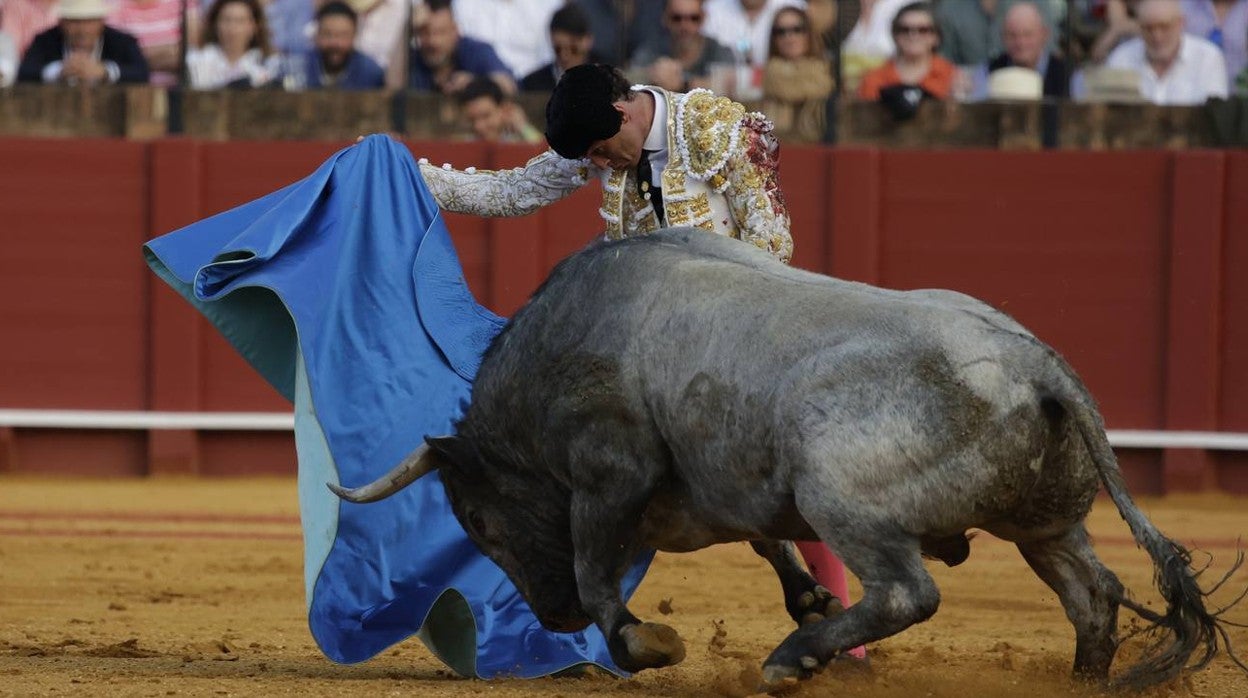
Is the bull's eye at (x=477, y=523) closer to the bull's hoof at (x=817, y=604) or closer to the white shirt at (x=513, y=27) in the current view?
the bull's hoof at (x=817, y=604)

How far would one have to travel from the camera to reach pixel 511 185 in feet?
13.7

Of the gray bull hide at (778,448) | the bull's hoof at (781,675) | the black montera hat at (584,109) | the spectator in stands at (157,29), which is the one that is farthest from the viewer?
the spectator in stands at (157,29)

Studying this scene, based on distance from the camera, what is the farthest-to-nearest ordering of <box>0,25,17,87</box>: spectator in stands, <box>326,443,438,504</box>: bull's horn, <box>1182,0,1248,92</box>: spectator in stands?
<box>0,25,17,87</box>: spectator in stands
<box>1182,0,1248,92</box>: spectator in stands
<box>326,443,438,504</box>: bull's horn

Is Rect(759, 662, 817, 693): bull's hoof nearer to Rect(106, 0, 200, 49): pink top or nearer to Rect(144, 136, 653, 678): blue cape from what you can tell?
Rect(144, 136, 653, 678): blue cape

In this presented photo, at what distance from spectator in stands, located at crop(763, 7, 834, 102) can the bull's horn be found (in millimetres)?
4184

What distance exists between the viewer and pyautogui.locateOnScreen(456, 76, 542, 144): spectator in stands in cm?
783

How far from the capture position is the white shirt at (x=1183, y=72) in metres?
7.69

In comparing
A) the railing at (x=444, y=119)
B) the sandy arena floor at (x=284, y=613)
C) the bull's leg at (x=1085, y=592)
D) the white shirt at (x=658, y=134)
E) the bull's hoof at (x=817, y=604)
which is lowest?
the sandy arena floor at (x=284, y=613)

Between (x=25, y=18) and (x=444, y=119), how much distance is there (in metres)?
1.81

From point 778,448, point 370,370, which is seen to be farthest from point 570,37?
point 778,448

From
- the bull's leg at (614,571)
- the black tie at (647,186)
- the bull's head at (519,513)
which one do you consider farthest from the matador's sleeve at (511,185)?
Answer: the bull's leg at (614,571)

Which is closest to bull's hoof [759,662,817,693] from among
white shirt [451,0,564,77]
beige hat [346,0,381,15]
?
white shirt [451,0,564,77]

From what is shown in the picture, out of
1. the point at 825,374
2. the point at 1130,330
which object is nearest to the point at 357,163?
the point at 825,374

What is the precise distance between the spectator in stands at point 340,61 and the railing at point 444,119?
2.2 inches
